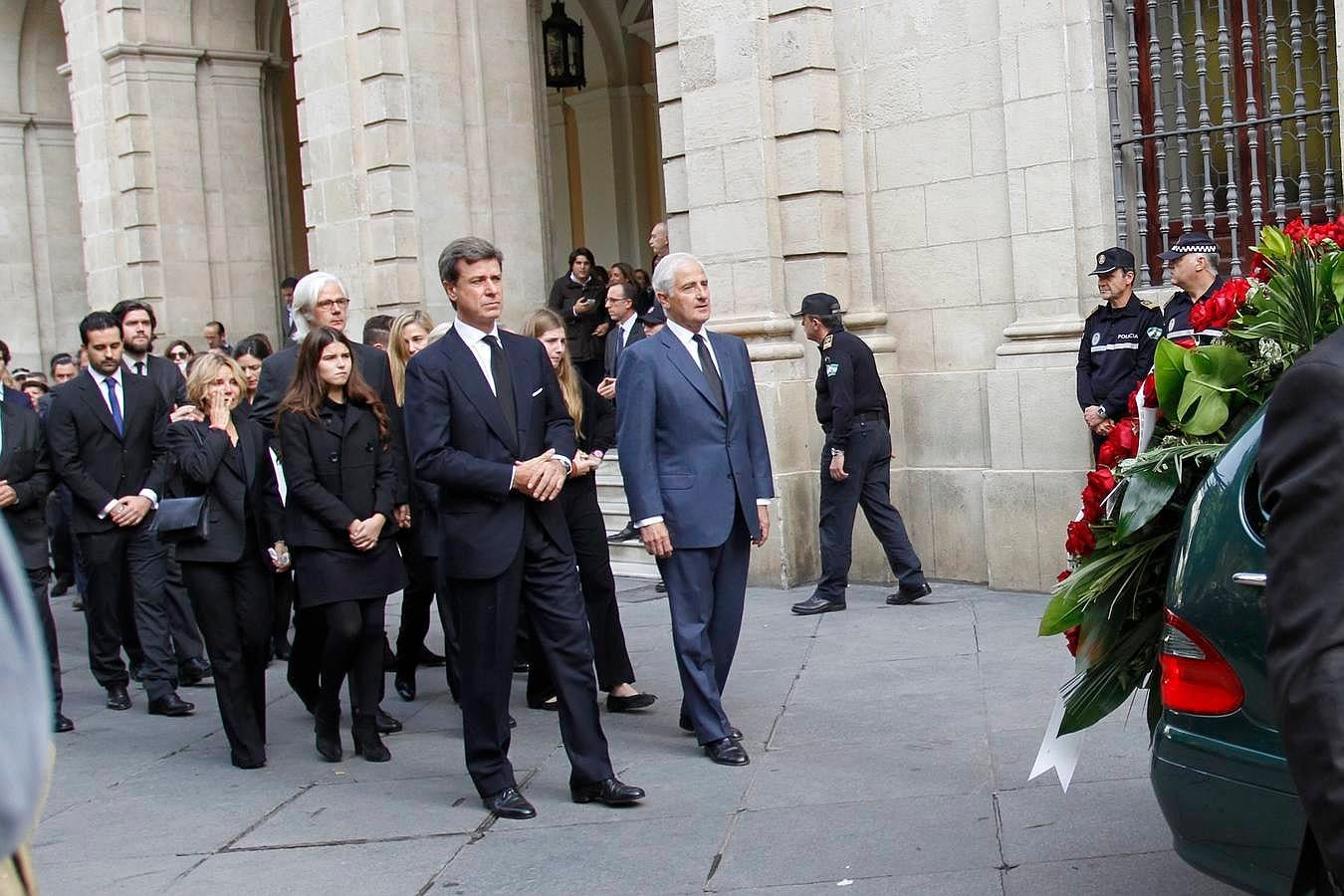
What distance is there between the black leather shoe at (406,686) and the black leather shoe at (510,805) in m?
2.40

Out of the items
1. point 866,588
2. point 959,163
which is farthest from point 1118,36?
point 866,588

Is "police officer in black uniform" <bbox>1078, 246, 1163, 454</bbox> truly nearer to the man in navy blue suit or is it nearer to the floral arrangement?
the man in navy blue suit

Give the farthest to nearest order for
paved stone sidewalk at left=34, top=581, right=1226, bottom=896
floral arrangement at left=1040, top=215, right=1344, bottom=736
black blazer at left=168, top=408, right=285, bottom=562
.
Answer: black blazer at left=168, top=408, right=285, bottom=562 < paved stone sidewalk at left=34, top=581, right=1226, bottom=896 < floral arrangement at left=1040, top=215, right=1344, bottom=736

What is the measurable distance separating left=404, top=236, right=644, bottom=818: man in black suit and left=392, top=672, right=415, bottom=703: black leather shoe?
92.1 inches

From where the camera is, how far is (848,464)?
9680 millimetres

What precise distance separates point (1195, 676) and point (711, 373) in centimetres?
338

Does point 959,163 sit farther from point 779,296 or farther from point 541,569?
point 541,569

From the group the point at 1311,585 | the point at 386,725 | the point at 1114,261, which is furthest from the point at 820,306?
the point at 1311,585

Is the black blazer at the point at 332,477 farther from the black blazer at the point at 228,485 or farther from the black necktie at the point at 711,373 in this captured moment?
the black necktie at the point at 711,373

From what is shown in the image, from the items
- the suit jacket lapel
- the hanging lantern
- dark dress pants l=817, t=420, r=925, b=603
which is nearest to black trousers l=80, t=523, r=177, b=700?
the suit jacket lapel

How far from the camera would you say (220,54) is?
1761 cm

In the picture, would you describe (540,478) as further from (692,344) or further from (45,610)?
(45,610)

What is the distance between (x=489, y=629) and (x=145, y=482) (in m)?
3.57

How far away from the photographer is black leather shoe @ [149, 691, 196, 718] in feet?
26.9
